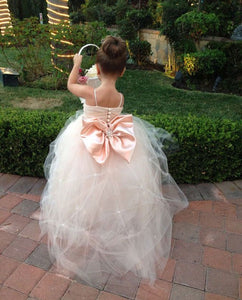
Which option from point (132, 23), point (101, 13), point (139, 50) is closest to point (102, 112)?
point (139, 50)

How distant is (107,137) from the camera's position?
7.68ft

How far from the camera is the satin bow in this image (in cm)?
227

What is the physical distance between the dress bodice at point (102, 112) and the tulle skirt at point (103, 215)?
0.24 metres

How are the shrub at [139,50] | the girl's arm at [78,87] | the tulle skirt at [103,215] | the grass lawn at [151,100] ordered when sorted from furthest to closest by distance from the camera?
the shrub at [139,50] < the grass lawn at [151,100] < the tulle skirt at [103,215] < the girl's arm at [78,87]

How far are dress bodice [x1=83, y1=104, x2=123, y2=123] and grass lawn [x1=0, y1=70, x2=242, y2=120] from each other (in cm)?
306

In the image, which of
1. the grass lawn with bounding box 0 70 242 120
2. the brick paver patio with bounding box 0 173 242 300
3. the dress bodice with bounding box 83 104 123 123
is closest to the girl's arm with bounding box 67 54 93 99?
the dress bodice with bounding box 83 104 123 123

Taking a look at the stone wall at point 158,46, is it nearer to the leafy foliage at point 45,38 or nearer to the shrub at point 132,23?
the shrub at point 132,23

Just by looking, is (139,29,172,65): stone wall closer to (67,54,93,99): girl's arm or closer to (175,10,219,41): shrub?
(175,10,219,41): shrub

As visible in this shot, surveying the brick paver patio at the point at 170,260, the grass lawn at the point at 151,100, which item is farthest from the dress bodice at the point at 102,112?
the grass lawn at the point at 151,100

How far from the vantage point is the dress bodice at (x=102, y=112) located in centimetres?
227

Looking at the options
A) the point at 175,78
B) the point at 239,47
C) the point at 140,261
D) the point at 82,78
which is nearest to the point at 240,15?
the point at 239,47

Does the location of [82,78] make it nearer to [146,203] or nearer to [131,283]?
[146,203]

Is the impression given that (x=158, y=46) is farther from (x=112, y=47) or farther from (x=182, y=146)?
(x=112, y=47)

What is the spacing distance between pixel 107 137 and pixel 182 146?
1.19 m
